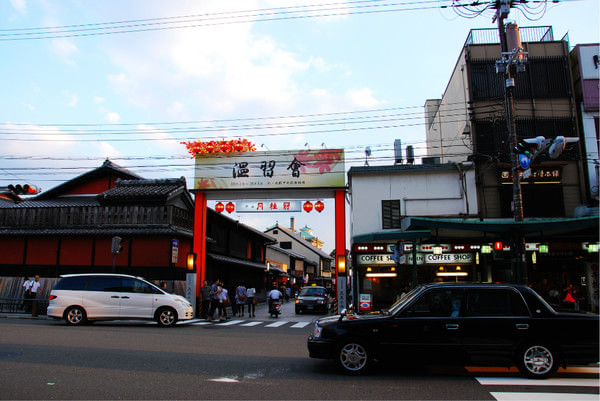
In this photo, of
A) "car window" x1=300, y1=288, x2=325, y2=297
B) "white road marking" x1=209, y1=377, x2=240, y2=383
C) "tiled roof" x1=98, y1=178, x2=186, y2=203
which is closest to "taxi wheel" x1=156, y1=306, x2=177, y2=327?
"tiled roof" x1=98, y1=178, x2=186, y2=203

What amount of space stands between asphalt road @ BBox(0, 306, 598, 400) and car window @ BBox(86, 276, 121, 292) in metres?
5.30

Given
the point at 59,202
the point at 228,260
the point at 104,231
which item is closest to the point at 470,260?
the point at 228,260

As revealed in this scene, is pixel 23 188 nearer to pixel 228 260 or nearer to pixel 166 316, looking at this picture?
pixel 166 316

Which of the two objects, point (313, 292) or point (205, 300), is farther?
point (313, 292)

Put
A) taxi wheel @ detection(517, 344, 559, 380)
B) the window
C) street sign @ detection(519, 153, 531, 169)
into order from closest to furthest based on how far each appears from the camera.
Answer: taxi wheel @ detection(517, 344, 559, 380) < street sign @ detection(519, 153, 531, 169) < the window

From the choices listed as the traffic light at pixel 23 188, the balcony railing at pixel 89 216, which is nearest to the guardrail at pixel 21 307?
the balcony railing at pixel 89 216

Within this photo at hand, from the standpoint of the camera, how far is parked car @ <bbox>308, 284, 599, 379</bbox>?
23.9ft

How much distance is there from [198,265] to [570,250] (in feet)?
60.2

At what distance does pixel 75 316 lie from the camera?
1557cm

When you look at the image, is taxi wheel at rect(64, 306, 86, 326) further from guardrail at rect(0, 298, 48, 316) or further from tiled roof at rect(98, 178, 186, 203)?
tiled roof at rect(98, 178, 186, 203)

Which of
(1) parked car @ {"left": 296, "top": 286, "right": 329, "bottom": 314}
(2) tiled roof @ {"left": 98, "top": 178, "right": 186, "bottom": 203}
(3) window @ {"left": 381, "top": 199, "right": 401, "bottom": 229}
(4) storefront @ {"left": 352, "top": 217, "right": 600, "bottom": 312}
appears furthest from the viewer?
(1) parked car @ {"left": 296, "top": 286, "right": 329, "bottom": 314}

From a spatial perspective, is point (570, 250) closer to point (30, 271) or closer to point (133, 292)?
point (133, 292)

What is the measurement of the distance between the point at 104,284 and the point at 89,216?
10055mm

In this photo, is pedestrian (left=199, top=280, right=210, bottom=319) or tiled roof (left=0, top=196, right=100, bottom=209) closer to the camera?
pedestrian (left=199, top=280, right=210, bottom=319)
